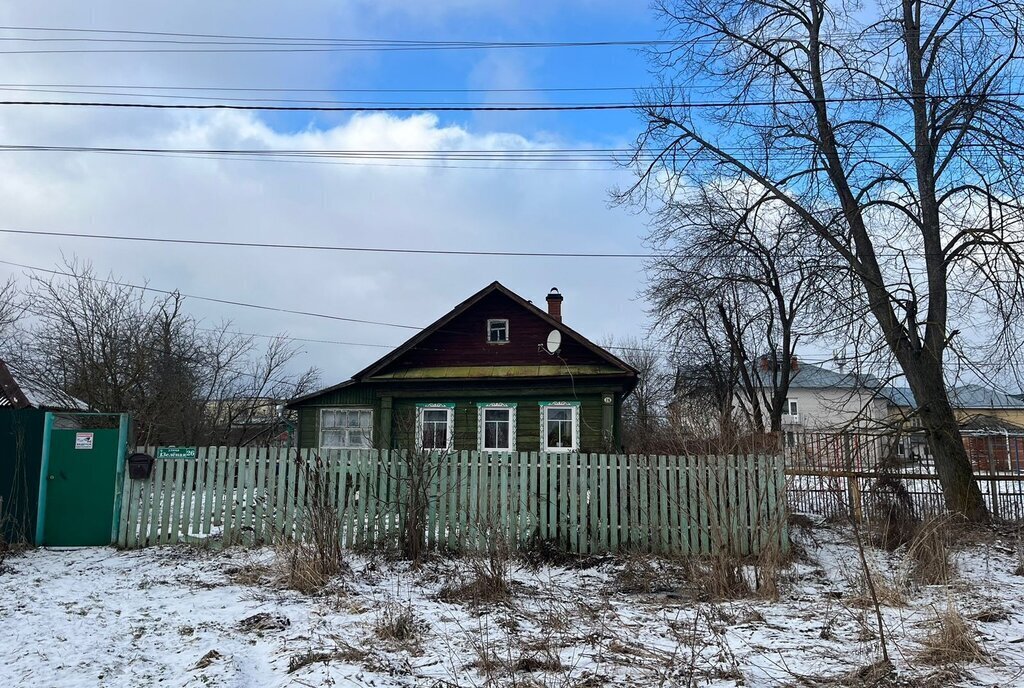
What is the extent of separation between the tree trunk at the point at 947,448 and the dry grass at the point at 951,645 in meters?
7.98

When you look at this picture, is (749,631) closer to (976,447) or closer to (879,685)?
(879,685)

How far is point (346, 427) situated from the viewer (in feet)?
69.7

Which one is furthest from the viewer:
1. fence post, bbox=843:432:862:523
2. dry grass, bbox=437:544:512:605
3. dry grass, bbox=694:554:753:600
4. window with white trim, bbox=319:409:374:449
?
window with white trim, bbox=319:409:374:449

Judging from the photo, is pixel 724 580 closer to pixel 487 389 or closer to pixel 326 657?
pixel 326 657

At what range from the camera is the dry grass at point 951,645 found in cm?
498

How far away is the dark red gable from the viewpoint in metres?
20.9

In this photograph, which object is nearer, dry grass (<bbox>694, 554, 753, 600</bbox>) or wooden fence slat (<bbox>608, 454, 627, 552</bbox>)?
dry grass (<bbox>694, 554, 753, 600</bbox>)

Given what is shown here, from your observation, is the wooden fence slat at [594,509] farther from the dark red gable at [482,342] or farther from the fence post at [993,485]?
the dark red gable at [482,342]

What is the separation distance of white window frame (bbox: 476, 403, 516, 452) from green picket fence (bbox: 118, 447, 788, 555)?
9.89 metres

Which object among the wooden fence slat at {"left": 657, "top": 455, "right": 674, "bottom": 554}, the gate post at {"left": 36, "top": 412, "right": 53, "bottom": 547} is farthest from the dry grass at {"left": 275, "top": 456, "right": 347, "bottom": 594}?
the wooden fence slat at {"left": 657, "top": 455, "right": 674, "bottom": 554}

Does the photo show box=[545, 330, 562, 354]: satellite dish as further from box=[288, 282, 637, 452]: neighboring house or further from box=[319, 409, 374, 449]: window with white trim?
box=[319, 409, 374, 449]: window with white trim

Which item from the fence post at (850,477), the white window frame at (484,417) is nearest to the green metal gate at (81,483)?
the fence post at (850,477)

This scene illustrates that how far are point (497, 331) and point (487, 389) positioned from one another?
7.51 feet

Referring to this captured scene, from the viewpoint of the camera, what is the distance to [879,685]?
4523 millimetres
